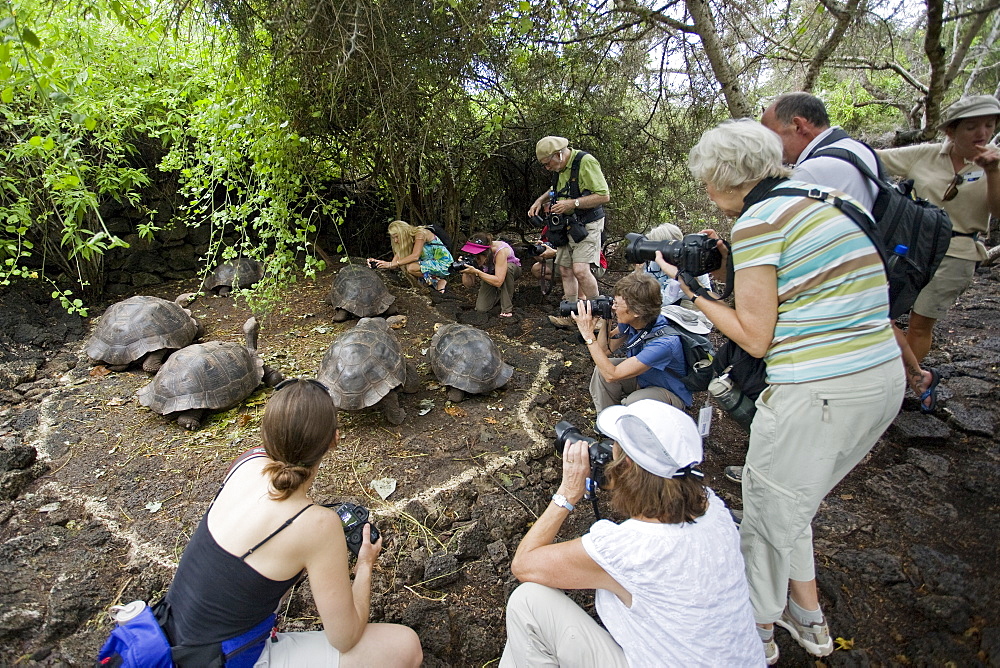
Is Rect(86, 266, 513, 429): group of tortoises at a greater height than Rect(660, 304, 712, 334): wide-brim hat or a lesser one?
lesser

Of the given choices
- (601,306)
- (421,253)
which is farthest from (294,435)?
(421,253)

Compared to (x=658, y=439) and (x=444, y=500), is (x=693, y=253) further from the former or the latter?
(x=444, y=500)

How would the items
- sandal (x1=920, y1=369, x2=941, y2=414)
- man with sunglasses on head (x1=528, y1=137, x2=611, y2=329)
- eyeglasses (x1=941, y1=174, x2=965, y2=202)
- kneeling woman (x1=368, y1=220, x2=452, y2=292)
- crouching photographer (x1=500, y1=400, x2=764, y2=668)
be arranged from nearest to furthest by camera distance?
crouching photographer (x1=500, y1=400, x2=764, y2=668), eyeglasses (x1=941, y1=174, x2=965, y2=202), sandal (x1=920, y1=369, x2=941, y2=414), man with sunglasses on head (x1=528, y1=137, x2=611, y2=329), kneeling woman (x1=368, y1=220, x2=452, y2=292)

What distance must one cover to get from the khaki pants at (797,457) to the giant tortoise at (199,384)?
144 inches

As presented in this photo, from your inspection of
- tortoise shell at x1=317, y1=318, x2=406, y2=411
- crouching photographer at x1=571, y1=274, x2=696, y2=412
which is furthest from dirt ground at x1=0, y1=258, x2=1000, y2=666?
crouching photographer at x1=571, y1=274, x2=696, y2=412

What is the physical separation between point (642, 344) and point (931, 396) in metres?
2.42

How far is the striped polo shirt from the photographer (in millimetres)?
1705

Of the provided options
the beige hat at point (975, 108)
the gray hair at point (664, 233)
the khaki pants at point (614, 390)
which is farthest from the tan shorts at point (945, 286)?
the khaki pants at point (614, 390)

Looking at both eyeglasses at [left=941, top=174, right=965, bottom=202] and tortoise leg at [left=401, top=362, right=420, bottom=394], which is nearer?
eyeglasses at [left=941, top=174, right=965, bottom=202]

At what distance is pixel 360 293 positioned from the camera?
221 inches

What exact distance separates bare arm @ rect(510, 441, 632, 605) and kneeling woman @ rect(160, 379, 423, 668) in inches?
23.3

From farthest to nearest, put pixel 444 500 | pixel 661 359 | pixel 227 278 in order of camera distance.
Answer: pixel 227 278 → pixel 444 500 → pixel 661 359

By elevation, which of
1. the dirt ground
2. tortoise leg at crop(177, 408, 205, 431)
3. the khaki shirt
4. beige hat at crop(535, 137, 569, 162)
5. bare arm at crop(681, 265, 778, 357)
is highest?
beige hat at crop(535, 137, 569, 162)

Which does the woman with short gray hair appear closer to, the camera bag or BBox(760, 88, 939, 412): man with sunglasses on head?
BBox(760, 88, 939, 412): man with sunglasses on head
